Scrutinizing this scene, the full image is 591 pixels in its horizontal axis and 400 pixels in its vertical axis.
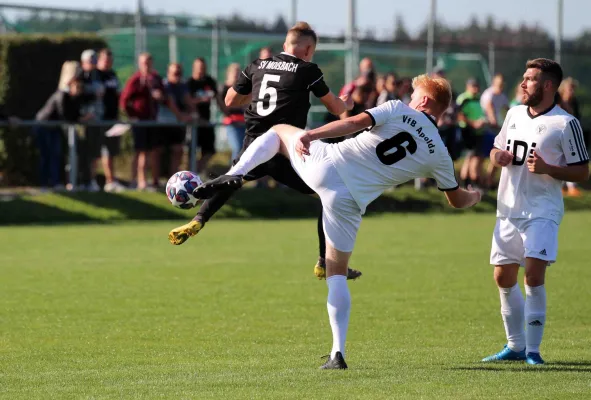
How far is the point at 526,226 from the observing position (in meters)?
8.55

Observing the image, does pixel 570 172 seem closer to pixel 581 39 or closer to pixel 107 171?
pixel 107 171

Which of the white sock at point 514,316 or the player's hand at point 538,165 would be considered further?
the white sock at point 514,316

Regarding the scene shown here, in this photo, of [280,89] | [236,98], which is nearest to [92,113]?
[236,98]

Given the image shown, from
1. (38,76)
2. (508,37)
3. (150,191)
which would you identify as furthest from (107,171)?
(508,37)

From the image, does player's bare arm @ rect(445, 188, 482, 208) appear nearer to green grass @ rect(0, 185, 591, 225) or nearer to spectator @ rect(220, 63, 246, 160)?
green grass @ rect(0, 185, 591, 225)

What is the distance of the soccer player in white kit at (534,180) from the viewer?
8438 millimetres

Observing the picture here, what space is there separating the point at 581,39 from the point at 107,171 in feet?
51.4

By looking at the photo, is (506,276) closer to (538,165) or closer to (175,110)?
(538,165)

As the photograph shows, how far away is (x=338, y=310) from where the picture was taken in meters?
8.14

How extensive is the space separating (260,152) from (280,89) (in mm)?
1212

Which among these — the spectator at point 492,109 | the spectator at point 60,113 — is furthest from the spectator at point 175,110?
the spectator at point 492,109

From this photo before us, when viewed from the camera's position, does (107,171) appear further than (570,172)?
Yes

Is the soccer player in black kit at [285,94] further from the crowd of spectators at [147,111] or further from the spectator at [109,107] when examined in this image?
the spectator at [109,107]

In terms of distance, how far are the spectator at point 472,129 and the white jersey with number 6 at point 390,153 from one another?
48.2 ft
